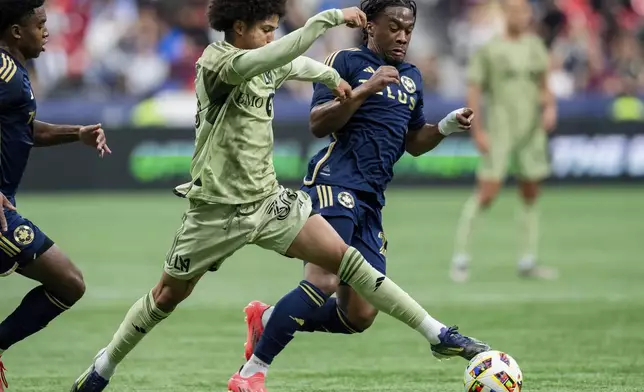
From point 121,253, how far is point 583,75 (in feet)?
40.1

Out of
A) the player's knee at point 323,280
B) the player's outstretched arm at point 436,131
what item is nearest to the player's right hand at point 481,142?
the player's outstretched arm at point 436,131

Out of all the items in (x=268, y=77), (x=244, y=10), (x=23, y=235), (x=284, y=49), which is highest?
(x=244, y=10)

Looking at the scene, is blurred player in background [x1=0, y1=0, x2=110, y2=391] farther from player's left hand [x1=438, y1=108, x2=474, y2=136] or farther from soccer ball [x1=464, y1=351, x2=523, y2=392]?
player's left hand [x1=438, y1=108, x2=474, y2=136]

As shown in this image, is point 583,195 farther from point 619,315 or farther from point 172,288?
point 172,288

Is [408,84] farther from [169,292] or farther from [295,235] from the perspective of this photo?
[169,292]

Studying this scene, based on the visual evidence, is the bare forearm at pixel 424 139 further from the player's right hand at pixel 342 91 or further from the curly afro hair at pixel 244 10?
the curly afro hair at pixel 244 10

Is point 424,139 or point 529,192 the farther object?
point 529,192

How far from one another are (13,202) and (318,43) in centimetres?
1701

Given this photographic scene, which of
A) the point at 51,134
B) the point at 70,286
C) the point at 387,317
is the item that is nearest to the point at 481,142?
the point at 387,317

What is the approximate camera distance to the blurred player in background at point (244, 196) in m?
6.41

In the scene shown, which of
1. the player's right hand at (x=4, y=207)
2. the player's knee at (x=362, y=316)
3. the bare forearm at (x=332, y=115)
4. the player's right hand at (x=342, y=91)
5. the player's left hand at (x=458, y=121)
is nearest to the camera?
the player's right hand at (x=4, y=207)

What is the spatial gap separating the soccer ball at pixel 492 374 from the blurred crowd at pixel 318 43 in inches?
599

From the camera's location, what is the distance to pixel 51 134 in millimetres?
7148

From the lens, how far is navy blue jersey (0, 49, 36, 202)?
6.45 meters
